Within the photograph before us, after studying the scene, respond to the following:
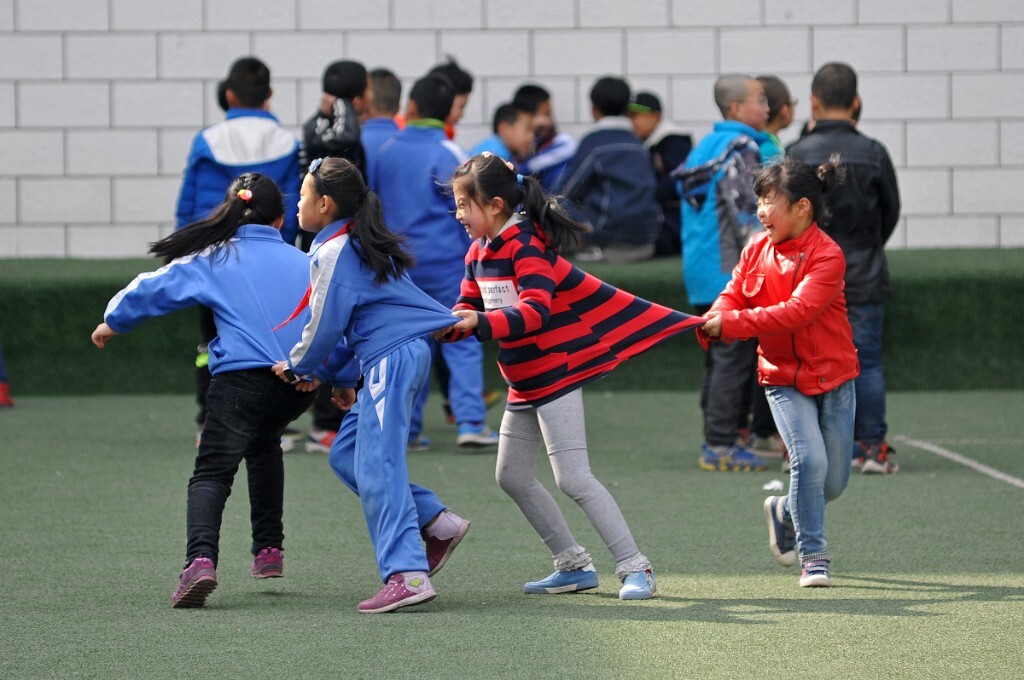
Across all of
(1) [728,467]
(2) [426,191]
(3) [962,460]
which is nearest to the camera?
(1) [728,467]

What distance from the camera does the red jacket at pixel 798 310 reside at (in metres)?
4.48

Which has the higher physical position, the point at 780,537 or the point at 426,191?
the point at 426,191

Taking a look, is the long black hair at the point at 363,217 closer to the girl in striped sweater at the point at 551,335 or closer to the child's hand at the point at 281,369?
the girl in striped sweater at the point at 551,335

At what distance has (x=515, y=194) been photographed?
14.3 ft

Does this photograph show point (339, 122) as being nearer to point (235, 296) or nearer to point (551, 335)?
point (235, 296)

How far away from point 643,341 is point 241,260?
45.3 inches

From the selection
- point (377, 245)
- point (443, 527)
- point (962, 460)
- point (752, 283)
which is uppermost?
point (377, 245)

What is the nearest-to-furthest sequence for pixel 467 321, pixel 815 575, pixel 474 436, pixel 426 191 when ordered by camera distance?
pixel 467 321 < pixel 815 575 < pixel 426 191 < pixel 474 436

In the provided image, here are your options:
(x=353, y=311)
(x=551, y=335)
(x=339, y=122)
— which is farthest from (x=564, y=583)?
(x=339, y=122)

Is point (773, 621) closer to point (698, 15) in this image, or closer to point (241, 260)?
point (241, 260)

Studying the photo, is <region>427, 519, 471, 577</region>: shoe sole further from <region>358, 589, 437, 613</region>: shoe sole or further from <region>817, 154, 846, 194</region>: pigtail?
<region>817, 154, 846, 194</region>: pigtail

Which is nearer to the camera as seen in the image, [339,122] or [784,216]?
[784,216]

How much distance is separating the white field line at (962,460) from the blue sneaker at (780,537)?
198 cm

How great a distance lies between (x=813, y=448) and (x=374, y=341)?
131cm
